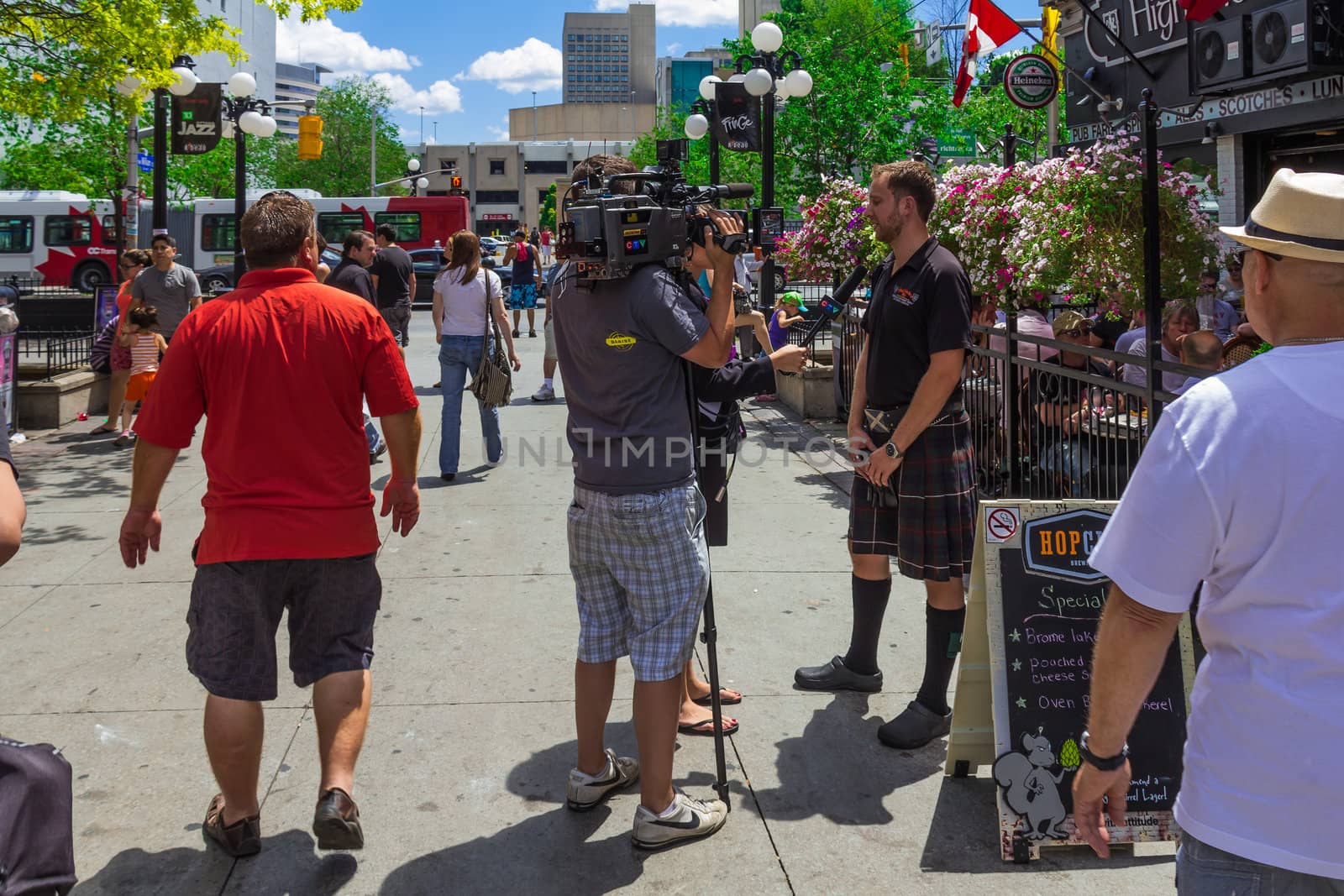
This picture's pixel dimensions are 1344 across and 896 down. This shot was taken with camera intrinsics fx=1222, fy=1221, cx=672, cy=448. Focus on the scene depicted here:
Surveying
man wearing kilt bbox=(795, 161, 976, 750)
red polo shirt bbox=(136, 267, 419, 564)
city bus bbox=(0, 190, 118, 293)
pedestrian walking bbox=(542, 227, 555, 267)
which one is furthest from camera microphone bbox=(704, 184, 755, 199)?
city bus bbox=(0, 190, 118, 293)

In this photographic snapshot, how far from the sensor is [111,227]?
37.5 meters

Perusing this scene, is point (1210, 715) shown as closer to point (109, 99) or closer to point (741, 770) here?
point (741, 770)

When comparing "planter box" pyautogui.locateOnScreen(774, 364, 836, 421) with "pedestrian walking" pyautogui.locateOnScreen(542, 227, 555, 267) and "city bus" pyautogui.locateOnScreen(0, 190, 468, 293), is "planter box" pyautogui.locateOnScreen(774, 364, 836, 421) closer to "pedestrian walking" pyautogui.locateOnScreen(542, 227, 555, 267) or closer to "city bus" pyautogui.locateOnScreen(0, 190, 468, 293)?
"pedestrian walking" pyautogui.locateOnScreen(542, 227, 555, 267)

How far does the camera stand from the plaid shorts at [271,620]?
3445 millimetres

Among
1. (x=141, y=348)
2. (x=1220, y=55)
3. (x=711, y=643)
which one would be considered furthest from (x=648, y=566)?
(x=1220, y=55)

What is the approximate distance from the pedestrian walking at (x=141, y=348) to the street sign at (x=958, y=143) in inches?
1205

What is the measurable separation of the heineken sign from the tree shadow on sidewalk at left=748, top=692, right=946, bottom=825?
50.5ft

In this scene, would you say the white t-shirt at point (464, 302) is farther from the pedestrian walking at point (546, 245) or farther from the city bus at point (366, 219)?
the city bus at point (366, 219)

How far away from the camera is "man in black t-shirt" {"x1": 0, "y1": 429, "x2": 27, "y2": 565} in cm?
215

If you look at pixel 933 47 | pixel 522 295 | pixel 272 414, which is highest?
pixel 933 47

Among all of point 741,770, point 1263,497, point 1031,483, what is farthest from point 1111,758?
point 1031,483

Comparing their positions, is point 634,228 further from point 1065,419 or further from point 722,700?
point 1065,419

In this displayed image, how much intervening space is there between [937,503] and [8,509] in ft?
10.1

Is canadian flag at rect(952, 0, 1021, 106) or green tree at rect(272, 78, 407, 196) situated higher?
green tree at rect(272, 78, 407, 196)
